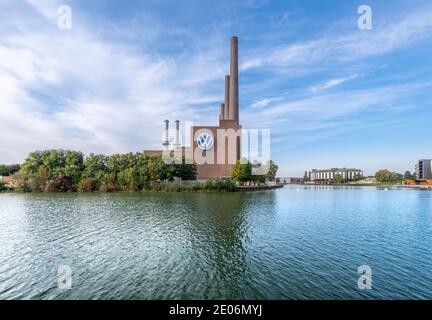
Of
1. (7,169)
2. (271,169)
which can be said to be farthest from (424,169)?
(7,169)

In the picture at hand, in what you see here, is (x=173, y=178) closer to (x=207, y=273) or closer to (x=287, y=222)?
(x=287, y=222)

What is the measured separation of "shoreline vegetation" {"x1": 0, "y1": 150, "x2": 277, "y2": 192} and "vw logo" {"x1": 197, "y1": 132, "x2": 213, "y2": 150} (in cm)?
1310

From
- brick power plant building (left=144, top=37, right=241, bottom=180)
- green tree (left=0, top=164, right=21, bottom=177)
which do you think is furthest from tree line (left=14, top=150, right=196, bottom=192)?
green tree (left=0, top=164, right=21, bottom=177)

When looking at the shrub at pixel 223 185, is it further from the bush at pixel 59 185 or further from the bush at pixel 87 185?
the bush at pixel 59 185

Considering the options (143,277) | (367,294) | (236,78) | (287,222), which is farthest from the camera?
(236,78)

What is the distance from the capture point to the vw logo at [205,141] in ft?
276

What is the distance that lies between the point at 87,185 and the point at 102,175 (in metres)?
4.95

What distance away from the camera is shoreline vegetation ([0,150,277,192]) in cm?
6538

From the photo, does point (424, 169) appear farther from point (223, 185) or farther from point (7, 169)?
point (7, 169)

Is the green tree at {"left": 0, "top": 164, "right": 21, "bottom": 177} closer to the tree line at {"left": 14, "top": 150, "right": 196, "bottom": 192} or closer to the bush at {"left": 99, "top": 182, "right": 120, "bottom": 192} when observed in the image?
the tree line at {"left": 14, "top": 150, "right": 196, "bottom": 192}

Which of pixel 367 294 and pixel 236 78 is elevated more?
pixel 236 78
